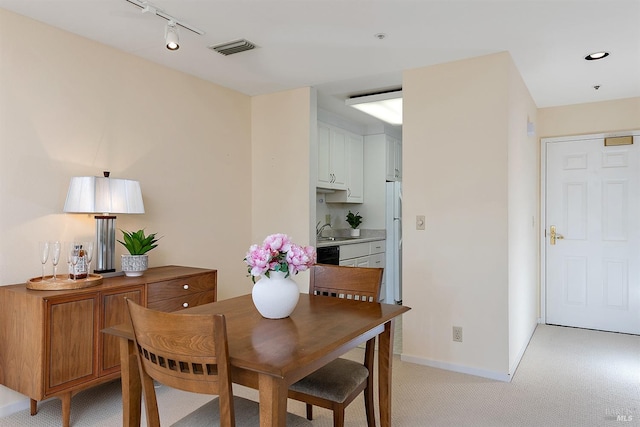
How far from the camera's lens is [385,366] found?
6.59 feet

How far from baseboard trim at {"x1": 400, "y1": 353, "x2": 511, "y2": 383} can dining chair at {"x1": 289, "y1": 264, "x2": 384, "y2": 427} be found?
1.25m

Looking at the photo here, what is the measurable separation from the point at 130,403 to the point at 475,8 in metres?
2.60

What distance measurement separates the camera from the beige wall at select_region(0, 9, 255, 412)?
8.16 ft

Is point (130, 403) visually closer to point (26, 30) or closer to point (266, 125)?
point (26, 30)

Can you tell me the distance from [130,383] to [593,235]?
179 inches

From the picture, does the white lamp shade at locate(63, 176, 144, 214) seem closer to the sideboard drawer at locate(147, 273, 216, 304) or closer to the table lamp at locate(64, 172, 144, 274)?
the table lamp at locate(64, 172, 144, 274)

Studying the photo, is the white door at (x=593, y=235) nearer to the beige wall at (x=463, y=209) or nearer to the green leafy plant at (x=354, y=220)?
the beige wall at (x=463, y=209)

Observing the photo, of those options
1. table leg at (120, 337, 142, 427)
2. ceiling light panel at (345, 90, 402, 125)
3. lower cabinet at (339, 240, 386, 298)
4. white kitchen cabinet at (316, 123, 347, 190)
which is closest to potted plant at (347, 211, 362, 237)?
lower cabinet at (339, 240, 386, 298)

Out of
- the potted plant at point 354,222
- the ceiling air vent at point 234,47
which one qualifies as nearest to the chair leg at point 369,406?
the ceiling air vent at point 234,47

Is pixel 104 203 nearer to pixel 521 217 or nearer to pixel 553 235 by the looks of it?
pixel 521 217

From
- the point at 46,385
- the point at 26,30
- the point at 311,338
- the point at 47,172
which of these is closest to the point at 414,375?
the point at 311,338

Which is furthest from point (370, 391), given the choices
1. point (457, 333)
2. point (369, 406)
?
point (457, 333)

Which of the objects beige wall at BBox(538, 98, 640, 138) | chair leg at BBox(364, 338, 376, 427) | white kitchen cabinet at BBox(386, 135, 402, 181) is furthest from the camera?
white kitchen cabinet at BBox(386, 135, 402, 181)

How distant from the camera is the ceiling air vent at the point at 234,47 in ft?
9.41
